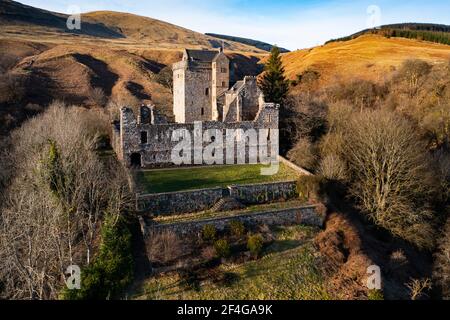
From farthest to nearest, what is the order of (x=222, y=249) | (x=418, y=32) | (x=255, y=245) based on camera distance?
1. (x=418, y=32)
2. (x=255, y=245)
3. (x=222, y=249)

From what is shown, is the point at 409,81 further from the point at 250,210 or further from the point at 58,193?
the point at 58,193

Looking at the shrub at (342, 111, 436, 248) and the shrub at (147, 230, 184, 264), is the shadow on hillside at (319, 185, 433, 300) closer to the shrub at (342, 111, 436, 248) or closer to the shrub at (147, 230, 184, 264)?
the shrub at (342, 111, 436, 248)

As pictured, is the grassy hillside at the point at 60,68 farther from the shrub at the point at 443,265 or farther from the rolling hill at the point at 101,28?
the shrub at the point at 443,265

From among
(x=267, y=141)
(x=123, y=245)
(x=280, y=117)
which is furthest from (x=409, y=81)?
(x=123, y=245)

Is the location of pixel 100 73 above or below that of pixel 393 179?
above

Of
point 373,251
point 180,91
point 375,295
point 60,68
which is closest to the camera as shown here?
point 375,295

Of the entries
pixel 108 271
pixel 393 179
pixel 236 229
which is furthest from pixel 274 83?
pixel 108 271

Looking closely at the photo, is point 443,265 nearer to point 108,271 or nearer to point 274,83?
point 108,271

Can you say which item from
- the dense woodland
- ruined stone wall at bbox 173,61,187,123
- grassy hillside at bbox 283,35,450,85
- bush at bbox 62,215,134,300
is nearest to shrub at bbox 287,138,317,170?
the dense woodland
